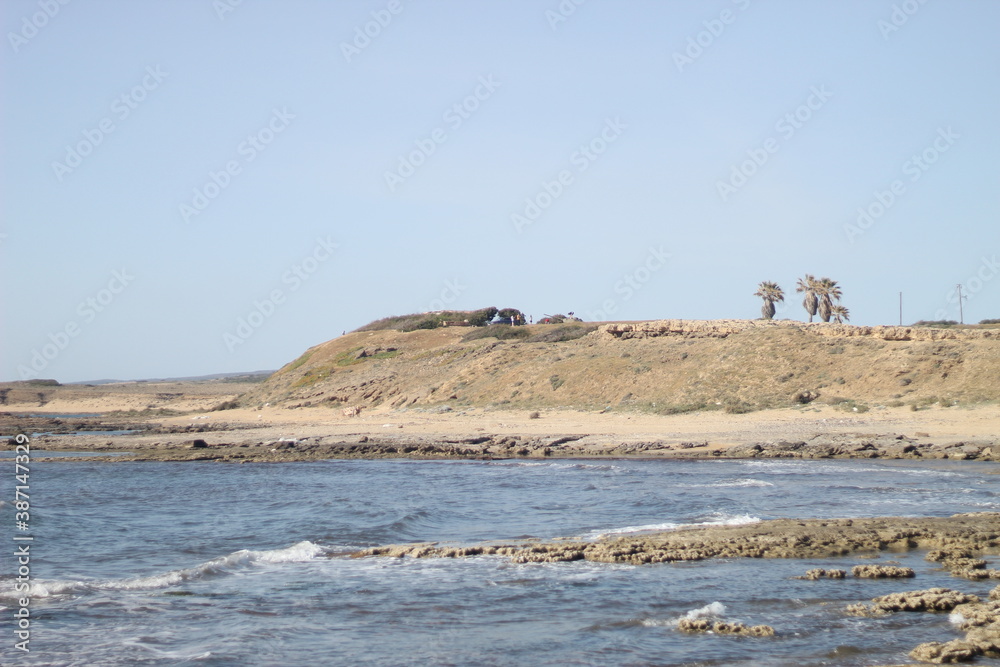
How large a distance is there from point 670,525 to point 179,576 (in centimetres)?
853

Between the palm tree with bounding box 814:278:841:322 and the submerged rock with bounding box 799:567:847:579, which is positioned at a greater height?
the palm tree with bounding box 814:278:841:322

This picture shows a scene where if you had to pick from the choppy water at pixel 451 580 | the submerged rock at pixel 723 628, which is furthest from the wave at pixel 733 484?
the submerged rock at pixel 723 628

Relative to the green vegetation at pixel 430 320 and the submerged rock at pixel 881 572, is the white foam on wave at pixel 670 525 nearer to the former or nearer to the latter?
the submerged rock at pixel 881 572

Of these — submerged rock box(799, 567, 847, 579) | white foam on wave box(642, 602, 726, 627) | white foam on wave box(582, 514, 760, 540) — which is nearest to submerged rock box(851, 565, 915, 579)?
submerged rock box(799, 567, 847, 579)

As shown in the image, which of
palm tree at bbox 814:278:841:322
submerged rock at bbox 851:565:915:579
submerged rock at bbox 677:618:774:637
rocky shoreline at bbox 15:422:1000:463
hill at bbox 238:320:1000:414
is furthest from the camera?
palm tree at bbox 814:278:841:322

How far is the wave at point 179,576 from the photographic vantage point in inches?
504

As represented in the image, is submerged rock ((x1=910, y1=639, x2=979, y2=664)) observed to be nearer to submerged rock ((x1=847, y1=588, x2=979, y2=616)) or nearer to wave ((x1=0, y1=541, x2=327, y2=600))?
submerged rock ((x1=847, y1=588, x2=979, y2=616))

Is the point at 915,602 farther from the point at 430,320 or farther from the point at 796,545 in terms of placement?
the point at 430,320

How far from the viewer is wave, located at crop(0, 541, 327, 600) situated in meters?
12.8

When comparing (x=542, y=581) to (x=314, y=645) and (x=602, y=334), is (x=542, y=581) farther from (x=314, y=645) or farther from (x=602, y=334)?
(x=602, y=334)

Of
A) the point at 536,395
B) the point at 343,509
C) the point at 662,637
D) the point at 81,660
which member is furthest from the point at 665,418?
the point at 81,660

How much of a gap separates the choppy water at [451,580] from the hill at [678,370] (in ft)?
32.7

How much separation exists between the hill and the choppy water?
32.7 feet

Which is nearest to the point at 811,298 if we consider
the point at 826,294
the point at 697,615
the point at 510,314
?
the point at 826,294
